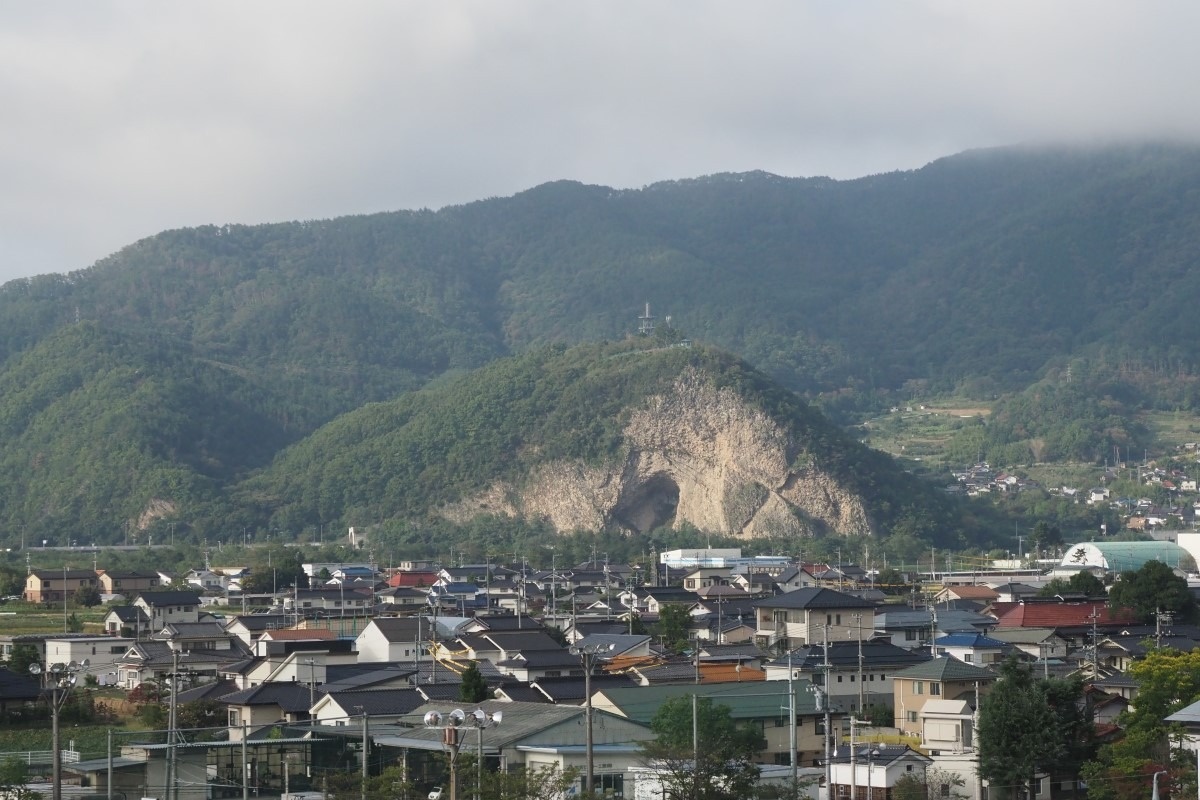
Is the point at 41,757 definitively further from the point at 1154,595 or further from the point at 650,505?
the point at 650,505

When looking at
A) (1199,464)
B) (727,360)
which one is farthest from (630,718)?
(1199,464)

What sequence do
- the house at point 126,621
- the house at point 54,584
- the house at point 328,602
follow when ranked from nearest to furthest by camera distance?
the house at point 126,621 < the house at point 328,602 < the house at point 54,584

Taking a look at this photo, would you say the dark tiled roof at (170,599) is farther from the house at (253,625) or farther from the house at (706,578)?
the house at (706,578)

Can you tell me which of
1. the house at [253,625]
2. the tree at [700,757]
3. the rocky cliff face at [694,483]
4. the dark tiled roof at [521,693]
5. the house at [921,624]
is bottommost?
the house at [253,625]

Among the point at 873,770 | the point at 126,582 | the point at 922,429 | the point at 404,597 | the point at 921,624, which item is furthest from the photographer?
the point at 922,429

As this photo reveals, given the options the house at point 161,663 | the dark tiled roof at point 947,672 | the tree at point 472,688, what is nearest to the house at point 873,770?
the dark tiled roof at point 947,672

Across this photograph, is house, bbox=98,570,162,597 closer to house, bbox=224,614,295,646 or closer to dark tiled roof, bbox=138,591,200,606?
dark tiled roof, bbox=138,591,200,606

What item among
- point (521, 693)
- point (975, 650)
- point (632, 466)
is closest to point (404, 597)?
point (975, 650)
